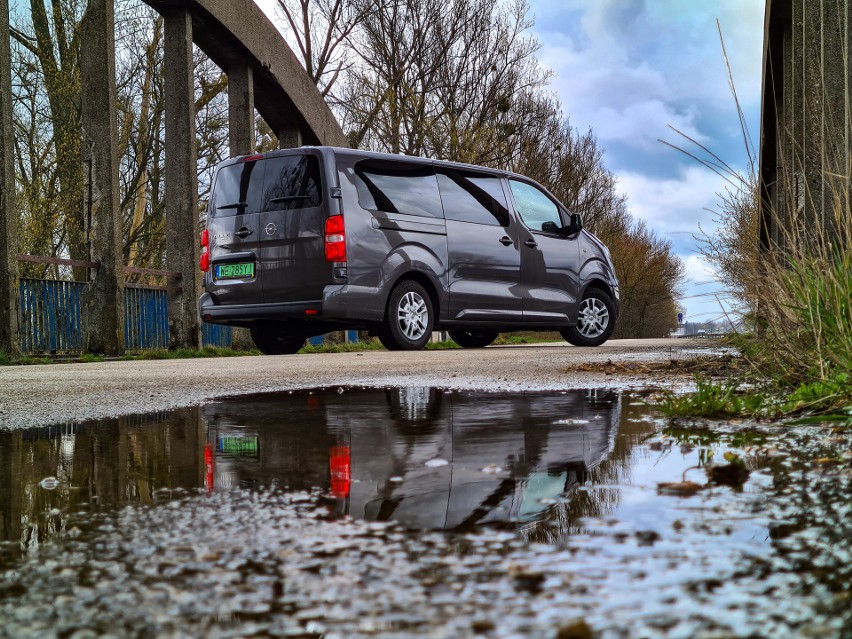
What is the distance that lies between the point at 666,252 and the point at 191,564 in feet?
176

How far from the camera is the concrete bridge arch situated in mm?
10719

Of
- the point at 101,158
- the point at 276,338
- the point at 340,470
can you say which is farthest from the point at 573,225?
the point at 340,470

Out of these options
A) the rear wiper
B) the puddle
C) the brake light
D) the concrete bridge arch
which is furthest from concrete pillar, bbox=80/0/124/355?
the brake light

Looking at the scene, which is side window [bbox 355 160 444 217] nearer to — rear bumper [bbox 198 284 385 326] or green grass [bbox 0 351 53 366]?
rear bumper [bbox 198 284 385 326]

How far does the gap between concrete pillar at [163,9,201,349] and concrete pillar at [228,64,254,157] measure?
1.48 metres

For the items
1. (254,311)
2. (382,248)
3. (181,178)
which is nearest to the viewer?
(382,248)

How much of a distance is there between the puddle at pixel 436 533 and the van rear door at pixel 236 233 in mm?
6498

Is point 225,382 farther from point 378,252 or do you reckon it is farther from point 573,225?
point 573,225

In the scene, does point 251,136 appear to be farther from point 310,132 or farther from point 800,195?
point 800,195

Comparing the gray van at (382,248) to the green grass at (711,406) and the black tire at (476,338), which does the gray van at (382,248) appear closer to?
the black tire at (476,338)

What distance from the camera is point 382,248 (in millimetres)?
8969

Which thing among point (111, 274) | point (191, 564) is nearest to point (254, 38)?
point (111, 274)

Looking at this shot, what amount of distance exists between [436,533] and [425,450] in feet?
3.16

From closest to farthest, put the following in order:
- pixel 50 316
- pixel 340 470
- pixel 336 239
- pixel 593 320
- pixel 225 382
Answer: pixel 340 470
pixel 225 382
pixel 336 239
pixel 593 320
pixel 50 316
